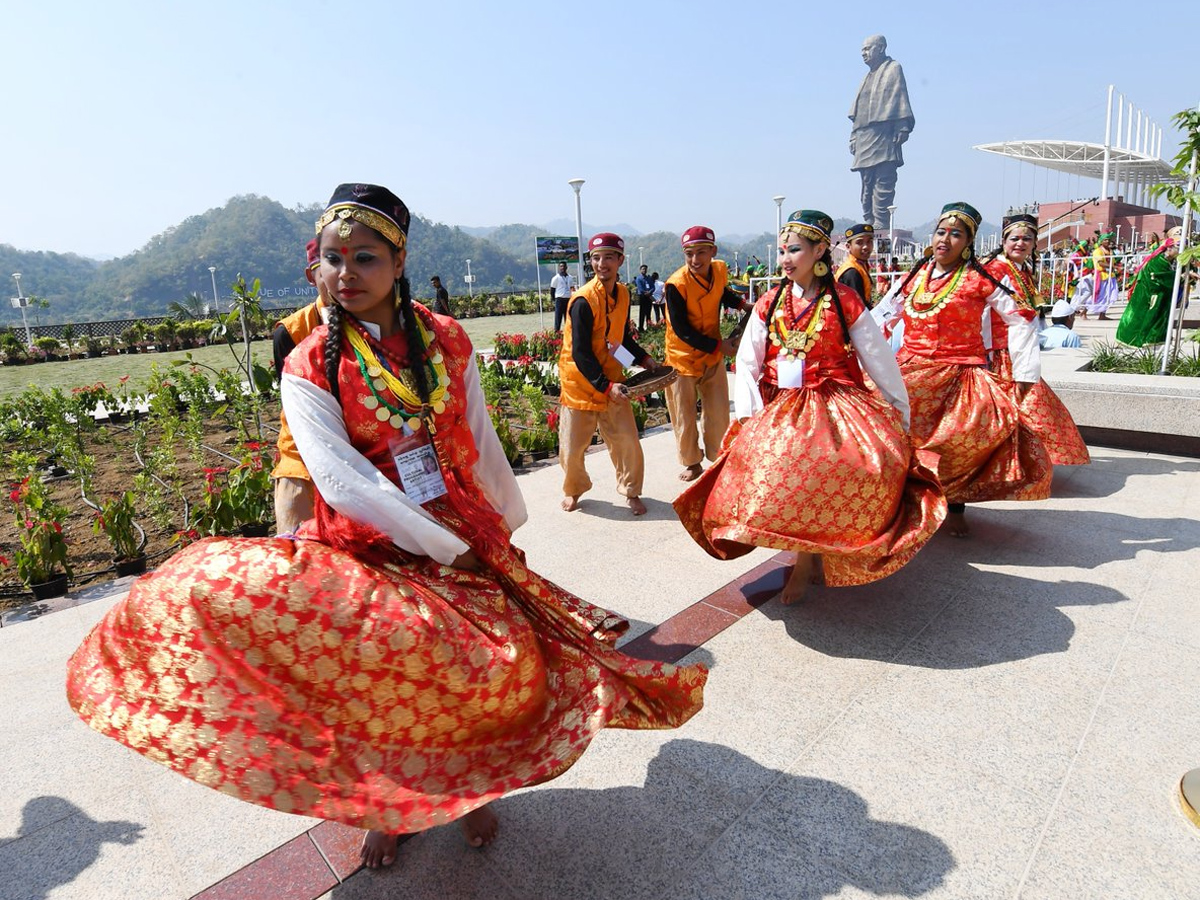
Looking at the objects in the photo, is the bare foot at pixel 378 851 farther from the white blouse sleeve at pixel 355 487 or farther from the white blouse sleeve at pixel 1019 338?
the white blouse sleeve at pixel 1019 338

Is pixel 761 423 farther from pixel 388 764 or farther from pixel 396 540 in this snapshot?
pixel 388 764

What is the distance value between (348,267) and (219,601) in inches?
34.9

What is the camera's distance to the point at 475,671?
1.68 m

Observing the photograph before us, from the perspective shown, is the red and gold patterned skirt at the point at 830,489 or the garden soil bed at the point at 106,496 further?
the garden soil bed at the point at 106,496

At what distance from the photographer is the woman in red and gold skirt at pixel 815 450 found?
3041 mm

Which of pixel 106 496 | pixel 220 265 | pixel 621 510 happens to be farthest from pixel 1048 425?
pixel 220 265

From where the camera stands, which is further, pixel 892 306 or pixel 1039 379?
pixel 892 306

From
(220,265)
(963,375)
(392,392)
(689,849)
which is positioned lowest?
(689,849)

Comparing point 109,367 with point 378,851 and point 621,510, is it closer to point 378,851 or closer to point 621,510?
point 621,510

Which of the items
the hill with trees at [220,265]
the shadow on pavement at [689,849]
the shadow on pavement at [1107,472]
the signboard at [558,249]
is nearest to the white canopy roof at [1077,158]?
the hill with trees at [220,265]

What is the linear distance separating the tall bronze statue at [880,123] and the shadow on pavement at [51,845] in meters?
106

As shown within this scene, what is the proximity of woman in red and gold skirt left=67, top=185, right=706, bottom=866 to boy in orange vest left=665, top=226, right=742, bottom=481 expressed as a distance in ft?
11.0

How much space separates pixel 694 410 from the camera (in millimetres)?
5547

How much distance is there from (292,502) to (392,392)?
1.24 m
